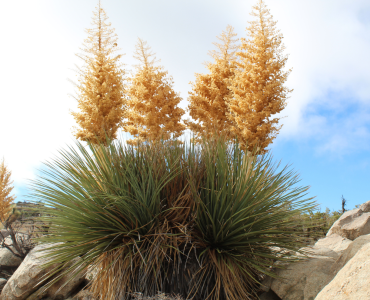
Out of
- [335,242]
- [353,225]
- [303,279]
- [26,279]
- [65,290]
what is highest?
[353,225]

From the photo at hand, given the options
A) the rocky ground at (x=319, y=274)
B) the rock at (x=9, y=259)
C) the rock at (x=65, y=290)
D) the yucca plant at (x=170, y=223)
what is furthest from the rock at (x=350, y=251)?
the rock at (x=9, y=259)

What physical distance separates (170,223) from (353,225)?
388 cm

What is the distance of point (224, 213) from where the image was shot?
3277 mm

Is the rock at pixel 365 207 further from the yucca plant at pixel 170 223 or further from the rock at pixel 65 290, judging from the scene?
the rock at pixel 65 290

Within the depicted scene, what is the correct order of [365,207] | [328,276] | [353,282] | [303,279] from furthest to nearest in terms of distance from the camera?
[365,207]
[303,279]
[328,276]
[353,282]

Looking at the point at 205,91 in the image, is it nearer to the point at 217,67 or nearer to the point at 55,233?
the point at 217,67

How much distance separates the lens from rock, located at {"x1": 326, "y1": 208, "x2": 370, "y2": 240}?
5.35 metres

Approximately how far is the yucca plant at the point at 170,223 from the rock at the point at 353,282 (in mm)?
1113

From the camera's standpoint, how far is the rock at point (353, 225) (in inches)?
210

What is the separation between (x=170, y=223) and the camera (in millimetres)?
3652

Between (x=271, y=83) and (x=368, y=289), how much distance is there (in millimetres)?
14427

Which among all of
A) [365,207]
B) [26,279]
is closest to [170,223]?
[26,279]

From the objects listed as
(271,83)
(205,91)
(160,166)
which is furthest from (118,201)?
(205,91)

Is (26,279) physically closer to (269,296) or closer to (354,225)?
(269,296)
